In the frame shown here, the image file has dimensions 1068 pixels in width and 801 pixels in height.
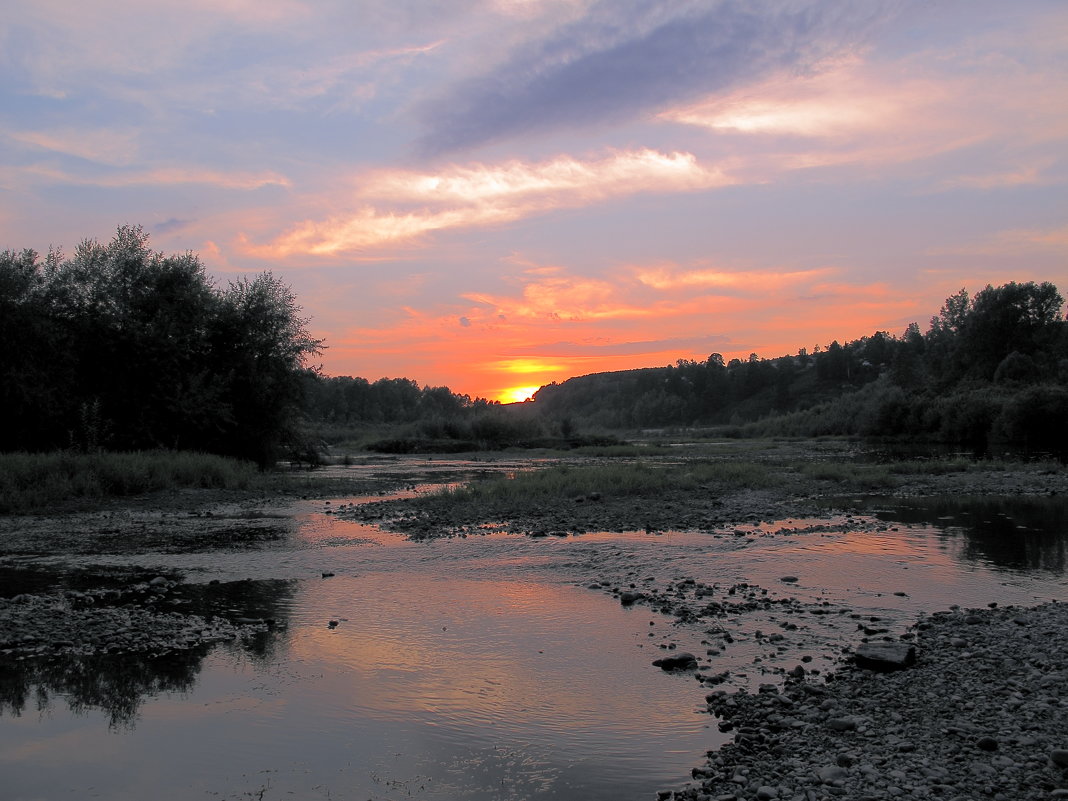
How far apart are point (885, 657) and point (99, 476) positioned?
75.6ft

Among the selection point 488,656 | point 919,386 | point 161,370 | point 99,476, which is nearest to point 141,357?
point 161,370

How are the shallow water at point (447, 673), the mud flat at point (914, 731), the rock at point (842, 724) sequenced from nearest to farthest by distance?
the mud flat at point (914, 731) < the shallow water at point (447, 673) < the rock at point (842, 724)

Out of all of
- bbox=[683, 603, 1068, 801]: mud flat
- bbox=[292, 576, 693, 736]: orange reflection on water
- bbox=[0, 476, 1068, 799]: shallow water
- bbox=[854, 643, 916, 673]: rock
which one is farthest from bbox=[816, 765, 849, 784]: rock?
bbox=[854, 643, 916, 673]: rock

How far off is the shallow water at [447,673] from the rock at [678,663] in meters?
0.19

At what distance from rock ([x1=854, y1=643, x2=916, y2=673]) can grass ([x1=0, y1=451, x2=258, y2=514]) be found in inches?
803

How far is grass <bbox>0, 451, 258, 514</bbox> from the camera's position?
20938 millimetres

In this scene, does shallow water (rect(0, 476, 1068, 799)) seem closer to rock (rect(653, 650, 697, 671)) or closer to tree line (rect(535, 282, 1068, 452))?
rock (rect(653, 650, 697, 671))

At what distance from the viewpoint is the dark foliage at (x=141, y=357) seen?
2928 cm

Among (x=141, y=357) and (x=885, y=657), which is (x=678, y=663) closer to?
(x=885, y=657)

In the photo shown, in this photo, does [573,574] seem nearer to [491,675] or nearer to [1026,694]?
[491,675]

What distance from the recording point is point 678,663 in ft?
26.6

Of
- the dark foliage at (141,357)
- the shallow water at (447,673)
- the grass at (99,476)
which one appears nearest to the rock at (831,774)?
the shallow water at (447,673)

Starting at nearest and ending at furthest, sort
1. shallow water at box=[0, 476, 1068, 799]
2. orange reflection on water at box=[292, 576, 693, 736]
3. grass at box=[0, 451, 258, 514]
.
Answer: shallow water at box=[0, 476, 1068, 799]
orange reflection on water at box=[292, 576, 693, 736]
grass at box=[0, 451, 258, 514]

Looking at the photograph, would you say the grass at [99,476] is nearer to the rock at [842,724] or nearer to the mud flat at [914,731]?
the mud flat at [914,731]
